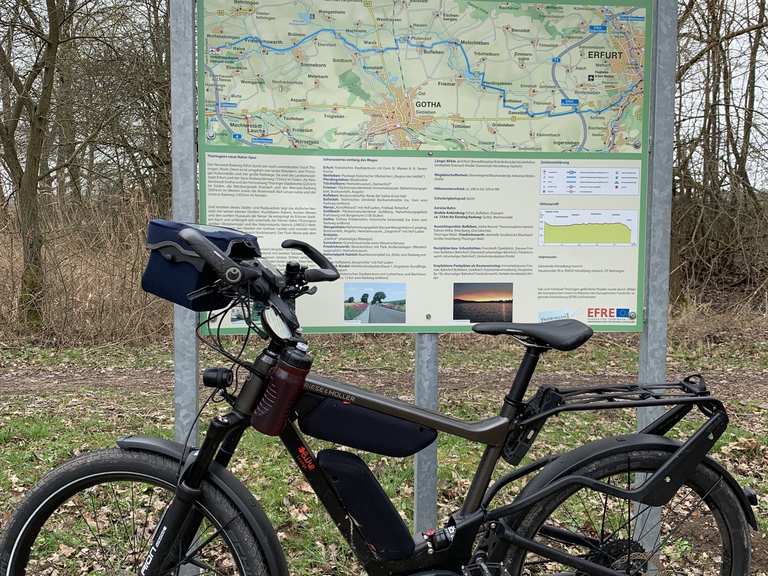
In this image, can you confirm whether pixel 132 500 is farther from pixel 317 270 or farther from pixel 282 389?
pixel 317 270

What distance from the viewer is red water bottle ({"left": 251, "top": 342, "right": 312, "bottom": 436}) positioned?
2037mm

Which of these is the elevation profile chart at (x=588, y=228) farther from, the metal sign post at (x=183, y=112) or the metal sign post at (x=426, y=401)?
the metal sign post at (x=183, y=112)

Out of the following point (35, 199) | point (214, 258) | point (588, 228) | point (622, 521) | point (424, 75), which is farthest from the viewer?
point (35, 199)

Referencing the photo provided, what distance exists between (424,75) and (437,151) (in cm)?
30

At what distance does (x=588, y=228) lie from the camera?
2.81 m

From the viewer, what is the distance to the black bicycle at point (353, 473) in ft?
6.70

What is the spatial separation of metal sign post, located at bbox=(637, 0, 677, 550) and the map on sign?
7 centimetres

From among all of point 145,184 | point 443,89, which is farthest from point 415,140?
point 145,184

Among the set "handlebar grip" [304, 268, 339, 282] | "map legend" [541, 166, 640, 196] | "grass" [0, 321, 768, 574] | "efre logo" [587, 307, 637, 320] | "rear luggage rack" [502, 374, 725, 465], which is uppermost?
"map legend" [541, 166, 640, 196]

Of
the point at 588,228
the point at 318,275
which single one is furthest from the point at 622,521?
the point at 318,275

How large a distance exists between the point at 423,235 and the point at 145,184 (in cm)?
1043

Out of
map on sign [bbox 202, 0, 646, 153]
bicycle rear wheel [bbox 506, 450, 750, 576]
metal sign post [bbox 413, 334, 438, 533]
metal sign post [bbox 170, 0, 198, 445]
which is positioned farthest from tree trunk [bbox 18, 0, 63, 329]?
bicycle rear wheel [bbox 506, 450, 750, 576]

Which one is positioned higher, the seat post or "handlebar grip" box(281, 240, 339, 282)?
"handlebar grip" box(281, 240, 339, 282)

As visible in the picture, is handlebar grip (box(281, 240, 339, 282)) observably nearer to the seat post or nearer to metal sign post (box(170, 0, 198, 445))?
metal sign post (box(170, 0, 198, 445))
